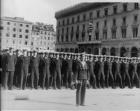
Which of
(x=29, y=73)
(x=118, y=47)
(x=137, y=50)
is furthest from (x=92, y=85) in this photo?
(x=118, y=47)

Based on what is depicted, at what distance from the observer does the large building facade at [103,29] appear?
28.0 meters

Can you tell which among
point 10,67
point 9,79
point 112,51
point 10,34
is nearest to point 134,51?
point 112,51

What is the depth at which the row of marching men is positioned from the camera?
7938mm

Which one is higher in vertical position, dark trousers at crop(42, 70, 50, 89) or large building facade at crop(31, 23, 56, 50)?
large building facade at crop(31, 23, 56, 50)

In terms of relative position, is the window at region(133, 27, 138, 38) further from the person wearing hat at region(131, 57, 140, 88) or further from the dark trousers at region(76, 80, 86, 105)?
the dark trousers at region(76, 80, 86, 105)

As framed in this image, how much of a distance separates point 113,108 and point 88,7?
102 feet

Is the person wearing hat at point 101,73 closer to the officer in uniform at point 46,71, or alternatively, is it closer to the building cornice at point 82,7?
the officer in uniform at point 46,71

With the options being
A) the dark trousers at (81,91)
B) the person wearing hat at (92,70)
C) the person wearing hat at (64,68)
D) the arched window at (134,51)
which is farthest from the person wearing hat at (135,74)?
the arched window at (134,51)

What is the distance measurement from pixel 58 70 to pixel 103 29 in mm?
24607

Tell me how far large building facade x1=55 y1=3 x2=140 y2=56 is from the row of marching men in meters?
13.0

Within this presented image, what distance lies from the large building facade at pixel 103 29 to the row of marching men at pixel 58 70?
514 inches

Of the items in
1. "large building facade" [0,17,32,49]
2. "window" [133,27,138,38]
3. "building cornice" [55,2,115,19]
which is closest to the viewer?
"large building facade" [0,17,32,49]

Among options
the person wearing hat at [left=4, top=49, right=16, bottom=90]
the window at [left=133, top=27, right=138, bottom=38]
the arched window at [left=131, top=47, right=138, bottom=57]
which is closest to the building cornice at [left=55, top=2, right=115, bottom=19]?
the window at [left=133, top=27, right=138, bottom=38]

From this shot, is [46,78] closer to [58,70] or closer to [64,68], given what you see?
[58,70]
